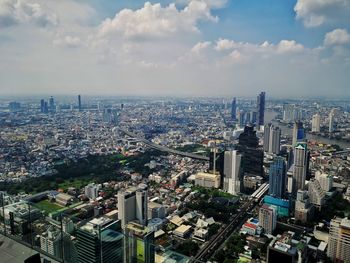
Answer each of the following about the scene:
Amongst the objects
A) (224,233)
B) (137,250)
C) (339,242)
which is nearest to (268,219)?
(224,233)

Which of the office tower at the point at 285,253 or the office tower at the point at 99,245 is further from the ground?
the office tower at the point at 99,245

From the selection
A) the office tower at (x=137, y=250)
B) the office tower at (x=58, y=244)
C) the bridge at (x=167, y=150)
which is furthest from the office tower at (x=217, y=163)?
the office tower at (x=58, y=244)

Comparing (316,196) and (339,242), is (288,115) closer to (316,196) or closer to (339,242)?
(316,196)

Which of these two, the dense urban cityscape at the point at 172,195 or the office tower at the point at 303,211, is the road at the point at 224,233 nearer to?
the dense urban cityscape at the point at 172,195

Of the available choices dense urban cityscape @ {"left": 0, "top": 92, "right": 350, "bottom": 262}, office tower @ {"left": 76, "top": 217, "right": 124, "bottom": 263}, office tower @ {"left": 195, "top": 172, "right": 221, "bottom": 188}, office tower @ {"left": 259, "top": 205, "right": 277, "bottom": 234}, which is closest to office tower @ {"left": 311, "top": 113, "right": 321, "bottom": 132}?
dense urban cityscape @ {"left": 0, "top": 92, "right": 350, "bottom": 262}

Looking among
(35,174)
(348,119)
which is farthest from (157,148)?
(348,119)

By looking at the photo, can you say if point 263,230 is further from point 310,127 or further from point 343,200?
point 310,127
